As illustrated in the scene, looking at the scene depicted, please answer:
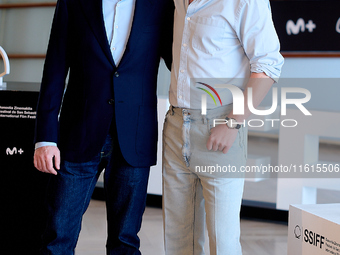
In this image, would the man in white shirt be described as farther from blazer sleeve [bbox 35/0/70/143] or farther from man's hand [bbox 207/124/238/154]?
blazer sleeve [bbox 35/0/70/143]

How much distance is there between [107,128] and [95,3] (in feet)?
1.39

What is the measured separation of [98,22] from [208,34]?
1.22 feet

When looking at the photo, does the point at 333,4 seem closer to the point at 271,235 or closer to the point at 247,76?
the point at 271,235

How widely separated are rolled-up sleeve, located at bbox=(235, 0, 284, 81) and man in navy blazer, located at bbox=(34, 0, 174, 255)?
1.02 feet

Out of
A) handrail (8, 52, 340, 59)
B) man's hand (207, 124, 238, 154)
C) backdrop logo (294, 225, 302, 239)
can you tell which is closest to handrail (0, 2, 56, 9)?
handrail (8, 52, 340, 59)

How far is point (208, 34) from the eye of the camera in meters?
1.35

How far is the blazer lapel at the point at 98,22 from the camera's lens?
4.65ft

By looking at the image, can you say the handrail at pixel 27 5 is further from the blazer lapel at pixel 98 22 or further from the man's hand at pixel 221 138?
the man's hand at pixel 221 138

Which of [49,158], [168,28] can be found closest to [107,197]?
[49,158]

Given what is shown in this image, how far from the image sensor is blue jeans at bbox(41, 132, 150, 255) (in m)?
Answer: 1.45

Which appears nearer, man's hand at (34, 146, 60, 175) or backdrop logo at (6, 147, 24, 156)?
man's hand at (34, 146, 60, 175)

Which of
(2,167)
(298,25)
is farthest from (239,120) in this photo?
(298,25)

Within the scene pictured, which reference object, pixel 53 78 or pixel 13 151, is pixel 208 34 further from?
pixel 13 151

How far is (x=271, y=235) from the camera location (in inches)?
112
